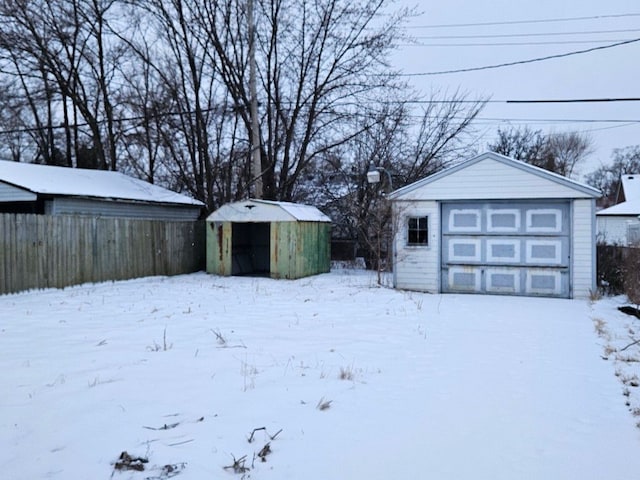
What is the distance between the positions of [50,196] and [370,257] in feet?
33.6

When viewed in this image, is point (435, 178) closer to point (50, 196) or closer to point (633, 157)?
point (50, 196)

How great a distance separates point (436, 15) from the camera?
1689cm

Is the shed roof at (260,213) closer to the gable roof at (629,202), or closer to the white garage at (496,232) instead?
the white garage at (496,232)

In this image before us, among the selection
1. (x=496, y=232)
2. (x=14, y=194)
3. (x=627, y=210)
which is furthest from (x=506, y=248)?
(x=627, y=210)

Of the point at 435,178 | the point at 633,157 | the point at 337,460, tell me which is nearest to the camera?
the point at 337,460

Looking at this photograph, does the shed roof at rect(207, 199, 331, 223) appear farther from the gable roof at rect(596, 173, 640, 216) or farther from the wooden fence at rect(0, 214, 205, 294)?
the gable roof at rect(596, 173, 640, 216)

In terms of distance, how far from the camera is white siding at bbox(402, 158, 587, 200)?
1091 cm

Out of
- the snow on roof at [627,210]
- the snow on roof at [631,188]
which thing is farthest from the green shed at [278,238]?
the snow on roof at [631,188]

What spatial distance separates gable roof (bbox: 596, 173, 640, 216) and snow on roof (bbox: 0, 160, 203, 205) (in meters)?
21.0

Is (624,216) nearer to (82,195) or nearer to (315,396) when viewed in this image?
(82,195)

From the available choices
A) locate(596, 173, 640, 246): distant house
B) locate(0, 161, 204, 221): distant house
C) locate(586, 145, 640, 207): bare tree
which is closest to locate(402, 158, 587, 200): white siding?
locate(0, 161, 204, 221): distant house

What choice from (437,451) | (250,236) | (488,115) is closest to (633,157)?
(488,115)

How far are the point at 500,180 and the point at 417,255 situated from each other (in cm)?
254

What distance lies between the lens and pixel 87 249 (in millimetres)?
12102
